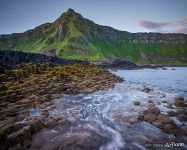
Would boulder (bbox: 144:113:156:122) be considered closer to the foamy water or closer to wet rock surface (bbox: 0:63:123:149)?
the foamy water

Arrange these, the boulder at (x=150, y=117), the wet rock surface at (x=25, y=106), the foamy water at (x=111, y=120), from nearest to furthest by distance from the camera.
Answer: the wet rock surface at (x=25, y=106) → the foamy water at (x=111, y=120) → the boulder at (x=150, y=117)

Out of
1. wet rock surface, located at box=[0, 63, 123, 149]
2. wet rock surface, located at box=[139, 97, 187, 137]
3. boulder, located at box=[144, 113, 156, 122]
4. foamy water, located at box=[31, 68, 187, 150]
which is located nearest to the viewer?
wet rock surface, located at box=[0, 63, 123, 149]

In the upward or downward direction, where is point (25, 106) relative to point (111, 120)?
upward

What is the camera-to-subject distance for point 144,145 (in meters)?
→ 14.0

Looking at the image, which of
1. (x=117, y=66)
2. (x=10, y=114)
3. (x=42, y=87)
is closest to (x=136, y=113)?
(x=10, y=114)

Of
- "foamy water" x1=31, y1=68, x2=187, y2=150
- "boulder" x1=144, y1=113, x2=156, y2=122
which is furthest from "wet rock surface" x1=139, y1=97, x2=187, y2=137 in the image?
"foamy water" x1=31, y1=68, x2=187, y2=150

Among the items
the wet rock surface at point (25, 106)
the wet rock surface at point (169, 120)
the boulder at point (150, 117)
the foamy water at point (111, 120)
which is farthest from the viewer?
the boulder at point (150, 117)

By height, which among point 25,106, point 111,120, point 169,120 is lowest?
point 111,120

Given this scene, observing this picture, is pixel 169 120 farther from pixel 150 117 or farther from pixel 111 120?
pixel 111 120

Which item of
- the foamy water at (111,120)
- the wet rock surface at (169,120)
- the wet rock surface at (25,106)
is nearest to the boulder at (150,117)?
the wet rock surface at (169,120)

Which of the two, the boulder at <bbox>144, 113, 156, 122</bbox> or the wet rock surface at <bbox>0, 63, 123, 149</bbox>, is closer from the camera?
the wet rock surface at <bbox>0, 63, 123, 149</bbox>

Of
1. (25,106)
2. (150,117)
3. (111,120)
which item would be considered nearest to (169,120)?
(150,117)

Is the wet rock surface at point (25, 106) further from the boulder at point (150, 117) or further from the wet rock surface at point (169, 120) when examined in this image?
the wet rock surface at point (169, 120)

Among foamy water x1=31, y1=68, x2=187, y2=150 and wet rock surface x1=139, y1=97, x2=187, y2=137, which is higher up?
wet rock surface x1=139, y1=97, x2=187, y2=137
